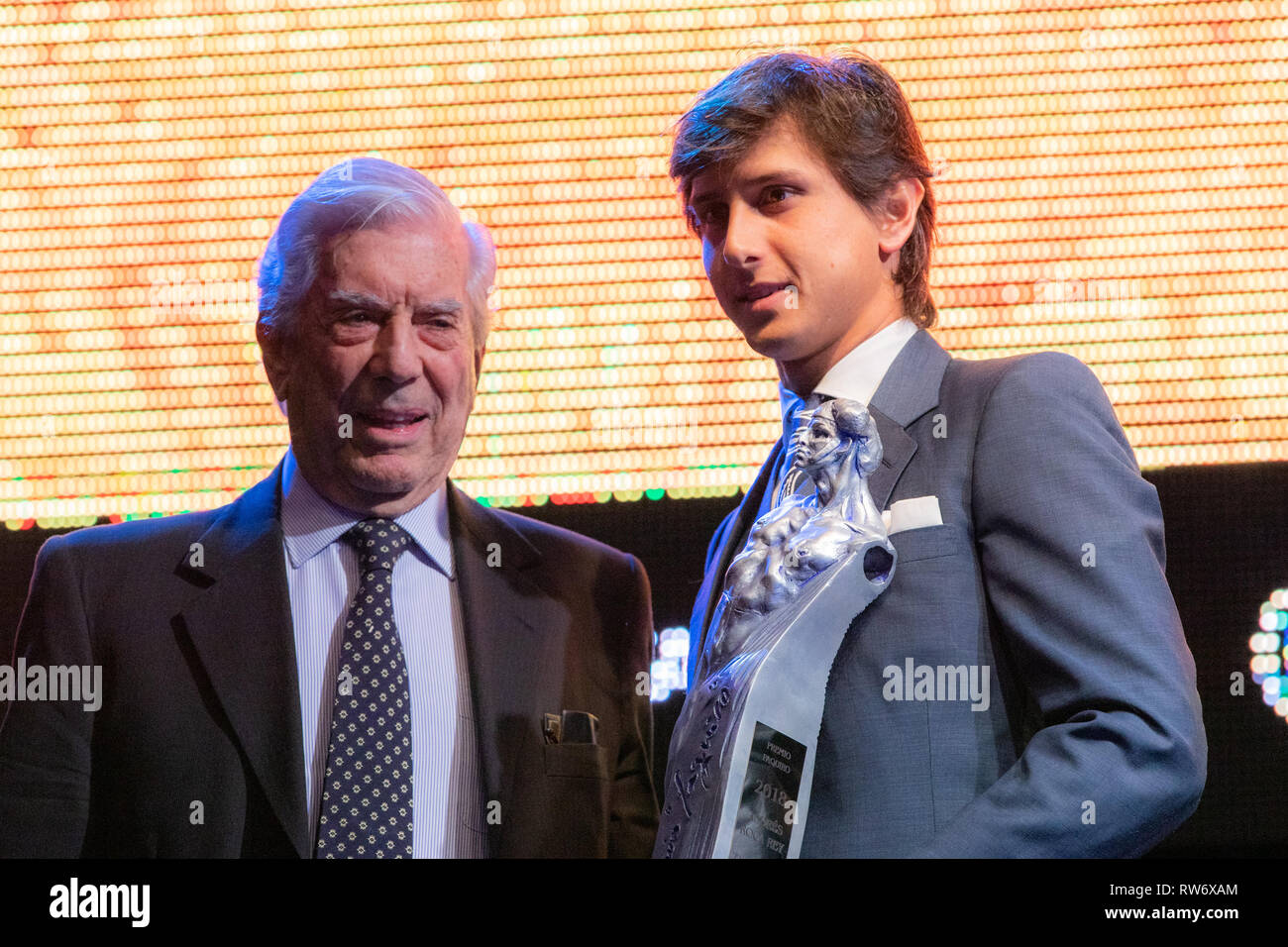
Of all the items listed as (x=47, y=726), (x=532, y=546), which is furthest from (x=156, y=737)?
(x=532, y=546)

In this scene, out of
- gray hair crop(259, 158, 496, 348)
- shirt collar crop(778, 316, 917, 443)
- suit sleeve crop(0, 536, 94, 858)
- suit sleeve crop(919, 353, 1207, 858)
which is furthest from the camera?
gray hair crop(259, 158, 496, 348)

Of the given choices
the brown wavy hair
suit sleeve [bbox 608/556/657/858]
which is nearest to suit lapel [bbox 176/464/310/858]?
suit sleeve [bbox 608/556/657/858]

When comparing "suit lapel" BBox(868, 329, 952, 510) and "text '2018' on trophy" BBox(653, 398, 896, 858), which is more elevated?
"suit lapel" BBox(868, 329, 952, 510)

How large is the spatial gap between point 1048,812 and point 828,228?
0.92 meters

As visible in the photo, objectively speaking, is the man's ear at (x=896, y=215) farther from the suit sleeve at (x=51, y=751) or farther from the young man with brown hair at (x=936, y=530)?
the suit sleeve at (x=51, y=751)

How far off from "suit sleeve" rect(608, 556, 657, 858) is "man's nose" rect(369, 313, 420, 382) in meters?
0.58

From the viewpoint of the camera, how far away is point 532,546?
2.52 metres

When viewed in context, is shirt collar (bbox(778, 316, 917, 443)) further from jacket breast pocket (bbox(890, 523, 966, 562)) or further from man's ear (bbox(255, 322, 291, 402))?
man's ear (bbox(255, 322, 291, 402))

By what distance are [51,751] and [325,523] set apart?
0.60 meters

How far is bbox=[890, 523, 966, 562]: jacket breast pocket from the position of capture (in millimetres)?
1937

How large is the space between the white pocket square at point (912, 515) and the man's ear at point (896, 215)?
1.47 feet

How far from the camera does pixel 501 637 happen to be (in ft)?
7.75

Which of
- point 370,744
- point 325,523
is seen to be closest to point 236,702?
point 370,744

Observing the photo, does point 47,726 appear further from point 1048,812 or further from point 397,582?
point 1048,812
